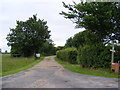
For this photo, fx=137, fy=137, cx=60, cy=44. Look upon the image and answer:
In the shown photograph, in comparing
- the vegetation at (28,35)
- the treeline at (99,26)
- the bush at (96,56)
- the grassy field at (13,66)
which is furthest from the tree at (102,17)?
the vegetation at (28,35)

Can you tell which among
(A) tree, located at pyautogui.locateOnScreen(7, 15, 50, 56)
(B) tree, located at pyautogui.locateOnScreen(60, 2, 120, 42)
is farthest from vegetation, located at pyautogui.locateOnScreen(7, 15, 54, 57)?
(B) tree, located at pyautogui.locateOnScreen(60, 2, 120, 42)

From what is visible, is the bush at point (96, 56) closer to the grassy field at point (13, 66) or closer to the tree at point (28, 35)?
the grassy field at point (13, 66)

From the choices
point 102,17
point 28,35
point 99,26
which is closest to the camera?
point 102,17

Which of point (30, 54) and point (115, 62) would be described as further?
point (30, 54)

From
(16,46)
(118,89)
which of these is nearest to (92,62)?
(118,89)

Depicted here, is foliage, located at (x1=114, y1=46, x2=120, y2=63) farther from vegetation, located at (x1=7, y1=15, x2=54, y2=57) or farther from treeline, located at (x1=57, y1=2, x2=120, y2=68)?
vegetation, located at (x1=7, y1=15, x2=54, y2=57)

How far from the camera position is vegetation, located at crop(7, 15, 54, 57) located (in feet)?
122

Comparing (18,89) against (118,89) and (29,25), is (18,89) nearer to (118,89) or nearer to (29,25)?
(118,89)

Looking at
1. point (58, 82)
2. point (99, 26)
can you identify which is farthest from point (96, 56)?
point (58, 82)

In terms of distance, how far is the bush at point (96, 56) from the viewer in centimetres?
1171

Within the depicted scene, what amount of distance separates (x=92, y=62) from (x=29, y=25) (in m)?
28.4

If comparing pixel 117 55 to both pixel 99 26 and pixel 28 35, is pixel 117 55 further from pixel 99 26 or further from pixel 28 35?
pixel 28 35

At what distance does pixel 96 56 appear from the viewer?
496 inches

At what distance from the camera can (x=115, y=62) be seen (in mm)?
11430
